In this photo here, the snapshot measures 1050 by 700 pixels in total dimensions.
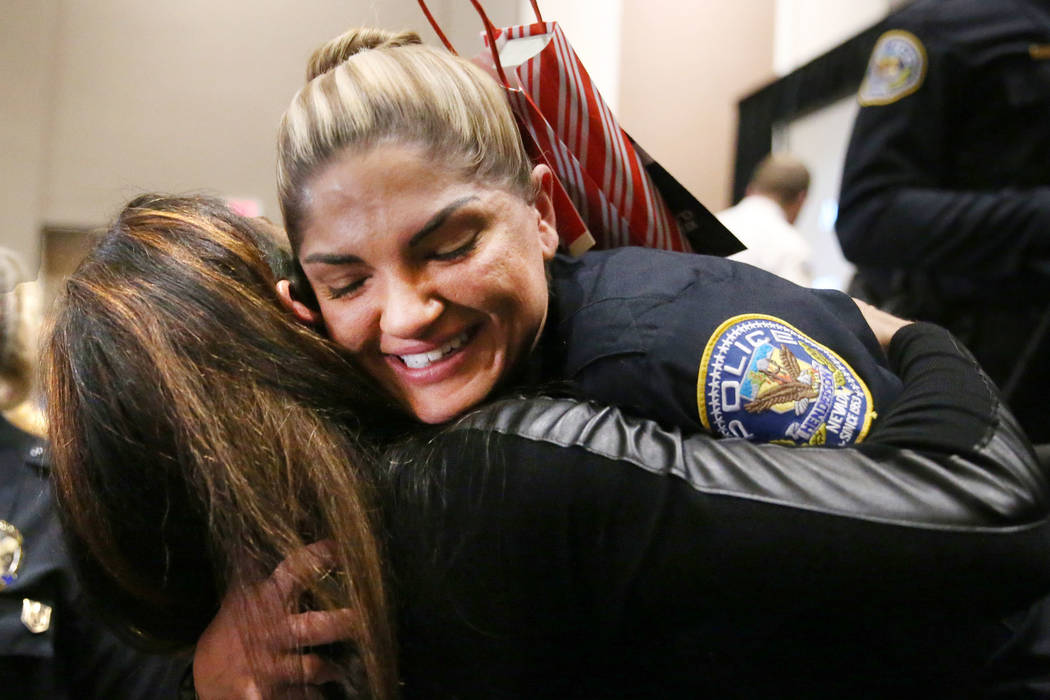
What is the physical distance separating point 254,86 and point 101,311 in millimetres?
1596

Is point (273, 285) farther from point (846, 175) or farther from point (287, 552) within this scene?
point (846, 175)

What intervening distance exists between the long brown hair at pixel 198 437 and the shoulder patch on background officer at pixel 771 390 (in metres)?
0.29

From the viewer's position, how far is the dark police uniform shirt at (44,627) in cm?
96

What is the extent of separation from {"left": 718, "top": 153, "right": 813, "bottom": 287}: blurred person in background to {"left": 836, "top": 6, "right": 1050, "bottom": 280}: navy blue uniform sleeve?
1.05 meters

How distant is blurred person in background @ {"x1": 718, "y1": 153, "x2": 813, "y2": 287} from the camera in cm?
227

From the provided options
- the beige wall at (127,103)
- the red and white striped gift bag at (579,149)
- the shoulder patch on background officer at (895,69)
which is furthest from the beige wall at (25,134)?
the shoulder patch on background officer at (895,69)

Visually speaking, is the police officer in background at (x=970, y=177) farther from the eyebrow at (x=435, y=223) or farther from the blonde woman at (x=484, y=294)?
the eyebrow at (x=435, y=223)

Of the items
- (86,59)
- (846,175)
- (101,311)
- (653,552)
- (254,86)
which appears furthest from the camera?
(86,59)

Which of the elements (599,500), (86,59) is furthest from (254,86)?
(599,500)

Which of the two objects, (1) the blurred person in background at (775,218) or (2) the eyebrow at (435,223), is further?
(1) the blurred person in background at (775,218)

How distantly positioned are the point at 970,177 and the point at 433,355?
2.38ft

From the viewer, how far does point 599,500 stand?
2.08 ft

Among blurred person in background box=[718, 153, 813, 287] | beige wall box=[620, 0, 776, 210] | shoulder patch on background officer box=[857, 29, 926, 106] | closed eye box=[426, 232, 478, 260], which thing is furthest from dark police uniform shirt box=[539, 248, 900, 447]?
beige wall box=[620, 0, 776, 210]

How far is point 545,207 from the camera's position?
914 millimetres
